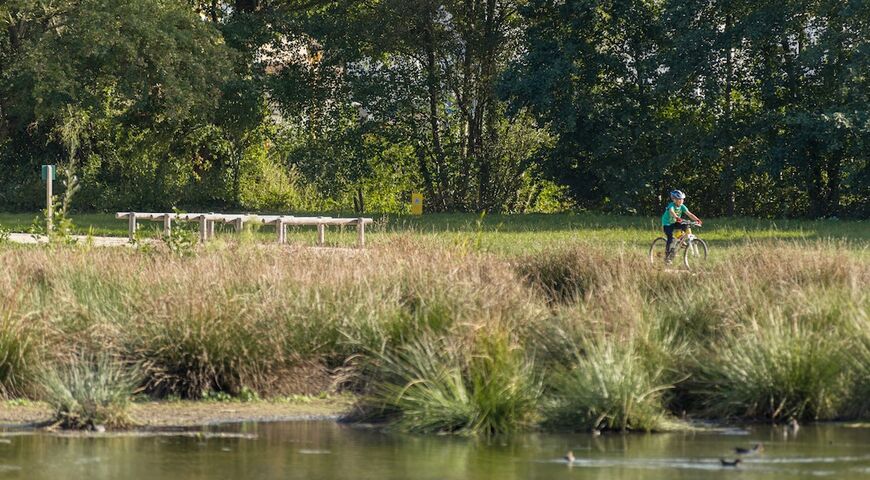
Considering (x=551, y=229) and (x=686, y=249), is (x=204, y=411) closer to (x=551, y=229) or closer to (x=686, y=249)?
(x=686, y=249)

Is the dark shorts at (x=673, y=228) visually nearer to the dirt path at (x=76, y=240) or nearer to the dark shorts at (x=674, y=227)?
the dark shorts at (x=674, y=227)

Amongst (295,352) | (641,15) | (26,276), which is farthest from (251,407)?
(641,15)

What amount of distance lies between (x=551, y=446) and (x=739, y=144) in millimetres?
25444

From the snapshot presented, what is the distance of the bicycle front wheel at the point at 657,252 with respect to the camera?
1862cm

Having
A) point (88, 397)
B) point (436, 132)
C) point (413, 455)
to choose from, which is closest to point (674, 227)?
point (413, 455)

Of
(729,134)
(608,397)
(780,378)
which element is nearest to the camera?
(608,397)

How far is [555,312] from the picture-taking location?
15.4m

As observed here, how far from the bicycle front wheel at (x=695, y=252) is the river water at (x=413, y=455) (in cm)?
Answer: 778

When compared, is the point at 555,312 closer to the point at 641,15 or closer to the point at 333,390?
the point at 333,390

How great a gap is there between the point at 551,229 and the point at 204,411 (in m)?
17.3

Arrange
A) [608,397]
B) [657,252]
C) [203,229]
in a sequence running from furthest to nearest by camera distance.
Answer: [203,229] < [657,252] < [608,397]

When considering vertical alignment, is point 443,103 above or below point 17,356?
above

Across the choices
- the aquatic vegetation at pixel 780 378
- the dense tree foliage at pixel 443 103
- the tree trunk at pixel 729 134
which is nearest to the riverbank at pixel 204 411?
the aquatic vegetation at pixel 780 378

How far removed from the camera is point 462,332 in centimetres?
1287
